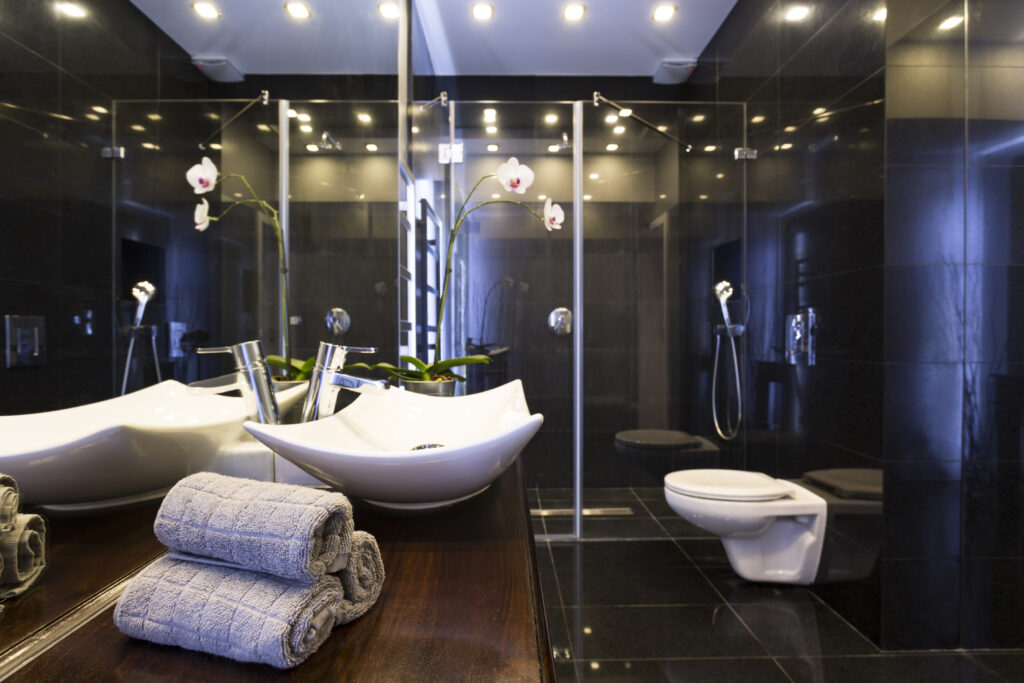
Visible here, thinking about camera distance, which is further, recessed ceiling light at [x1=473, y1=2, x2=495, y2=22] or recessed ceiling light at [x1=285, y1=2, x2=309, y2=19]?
recessed ceiling light at [x1=473, y1=2, x2=495, y2=22]

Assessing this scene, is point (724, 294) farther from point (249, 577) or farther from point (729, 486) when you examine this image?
point (249, 577)

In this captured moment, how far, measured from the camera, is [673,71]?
3.71 metres

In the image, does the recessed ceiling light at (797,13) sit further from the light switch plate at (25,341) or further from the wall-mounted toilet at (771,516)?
the light switch plate at (25,341)

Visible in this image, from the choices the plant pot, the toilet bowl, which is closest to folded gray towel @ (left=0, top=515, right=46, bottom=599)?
the plant pot

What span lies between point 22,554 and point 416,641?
16.4 inches

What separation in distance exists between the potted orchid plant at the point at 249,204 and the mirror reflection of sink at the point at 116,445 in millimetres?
187

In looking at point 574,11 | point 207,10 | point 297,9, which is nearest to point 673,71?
point 574,11

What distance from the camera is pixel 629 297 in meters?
3.14

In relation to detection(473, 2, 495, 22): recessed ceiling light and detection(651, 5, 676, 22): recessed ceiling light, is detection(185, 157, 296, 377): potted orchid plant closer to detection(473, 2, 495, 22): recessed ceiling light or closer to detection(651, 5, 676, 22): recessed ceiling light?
detection(473, 2, 495, 22): recessed ceiling light

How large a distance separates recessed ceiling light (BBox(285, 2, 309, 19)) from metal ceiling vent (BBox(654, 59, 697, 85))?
9.96 ft

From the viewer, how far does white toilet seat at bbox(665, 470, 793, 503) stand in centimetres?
234

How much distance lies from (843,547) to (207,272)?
2361mm

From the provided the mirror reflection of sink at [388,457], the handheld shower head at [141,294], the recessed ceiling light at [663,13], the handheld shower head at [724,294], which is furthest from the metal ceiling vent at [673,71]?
the handheld shower head at [141,294]

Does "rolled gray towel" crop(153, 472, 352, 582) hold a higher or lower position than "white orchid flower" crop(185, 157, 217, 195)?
lower
